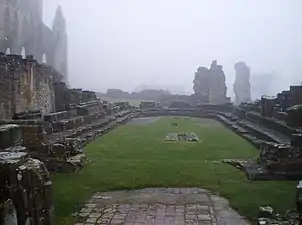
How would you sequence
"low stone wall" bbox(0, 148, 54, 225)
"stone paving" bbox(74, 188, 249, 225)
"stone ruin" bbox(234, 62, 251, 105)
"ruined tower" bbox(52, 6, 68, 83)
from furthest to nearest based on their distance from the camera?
"ruined tower" bbox(52, 6, 68, 83) < "stone ruin" bbox(234, 62, 251, 105) < "stone paving" bbox(74, 188, 249, 225) < "low stone wall" bbox(0, 148, 54, 225)

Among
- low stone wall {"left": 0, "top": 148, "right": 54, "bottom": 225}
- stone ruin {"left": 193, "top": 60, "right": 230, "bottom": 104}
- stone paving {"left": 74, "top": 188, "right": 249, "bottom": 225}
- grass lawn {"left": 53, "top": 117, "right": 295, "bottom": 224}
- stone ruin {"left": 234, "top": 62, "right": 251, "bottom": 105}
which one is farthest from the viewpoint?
stone ruin {"left": 234, "top": 62, "right": 251, "bottom": 105}

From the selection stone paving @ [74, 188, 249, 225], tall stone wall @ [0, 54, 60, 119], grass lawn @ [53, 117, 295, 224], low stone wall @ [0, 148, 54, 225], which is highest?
tall stone wall @ [0, 54, 60, 119]

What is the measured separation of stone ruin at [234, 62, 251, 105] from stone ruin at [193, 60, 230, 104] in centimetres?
889

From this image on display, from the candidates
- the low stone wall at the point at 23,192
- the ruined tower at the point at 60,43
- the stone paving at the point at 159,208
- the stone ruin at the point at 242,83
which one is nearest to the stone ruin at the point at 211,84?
the stone ruin at the point at 242,83

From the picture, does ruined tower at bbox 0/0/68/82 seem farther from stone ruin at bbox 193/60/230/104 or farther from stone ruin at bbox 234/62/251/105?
stone ruin at bbox 234/62/251/105

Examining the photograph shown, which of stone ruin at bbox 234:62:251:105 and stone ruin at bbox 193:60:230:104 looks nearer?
stone ruin at bbox 193:60:230:104

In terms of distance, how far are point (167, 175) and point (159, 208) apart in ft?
7.24

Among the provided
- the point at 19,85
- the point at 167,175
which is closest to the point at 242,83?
the point at 19,85

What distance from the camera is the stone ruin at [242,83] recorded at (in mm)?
46700

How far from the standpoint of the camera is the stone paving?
6250 millimetres

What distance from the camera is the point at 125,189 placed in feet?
26.2

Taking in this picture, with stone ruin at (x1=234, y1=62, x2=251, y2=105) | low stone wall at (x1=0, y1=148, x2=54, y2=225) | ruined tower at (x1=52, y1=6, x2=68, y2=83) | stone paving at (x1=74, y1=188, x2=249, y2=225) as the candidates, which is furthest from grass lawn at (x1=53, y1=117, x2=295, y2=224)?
ruined tower at (x1=52, y1=6, x2=68, y2=83)

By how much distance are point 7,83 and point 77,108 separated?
16.9 ft

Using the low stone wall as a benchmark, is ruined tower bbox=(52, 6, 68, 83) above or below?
above
